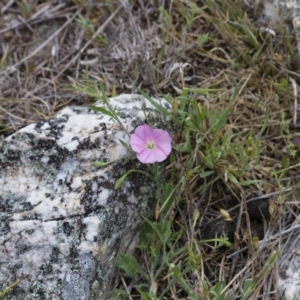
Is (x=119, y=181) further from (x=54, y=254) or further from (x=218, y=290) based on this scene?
(x=218, y=290)

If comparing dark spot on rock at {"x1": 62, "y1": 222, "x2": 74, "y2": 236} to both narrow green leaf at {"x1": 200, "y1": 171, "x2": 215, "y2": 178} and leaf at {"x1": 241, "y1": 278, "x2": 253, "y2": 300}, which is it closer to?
narrow green leaf at {"x1": 200, "y1": 171, "x2": 215, "y2": 178}

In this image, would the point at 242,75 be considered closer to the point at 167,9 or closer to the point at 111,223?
the point at 167,9

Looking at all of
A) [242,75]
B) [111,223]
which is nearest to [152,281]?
[111,223]

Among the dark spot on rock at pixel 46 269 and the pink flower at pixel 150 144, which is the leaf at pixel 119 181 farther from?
the dark spot on rock at pixel 46 269

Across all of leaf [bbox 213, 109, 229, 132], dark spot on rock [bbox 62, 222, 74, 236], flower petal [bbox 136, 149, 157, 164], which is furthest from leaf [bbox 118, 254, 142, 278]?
leaf [bbox 213, 109, 229, 132]

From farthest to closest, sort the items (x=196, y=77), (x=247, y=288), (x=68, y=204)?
(x=196, y=77)
(x=68, y=204)
(x=247, y=288)

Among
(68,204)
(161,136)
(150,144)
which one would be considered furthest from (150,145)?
(68,204)

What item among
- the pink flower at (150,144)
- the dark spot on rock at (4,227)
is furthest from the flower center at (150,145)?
the dark spot on rock at (4,227)
